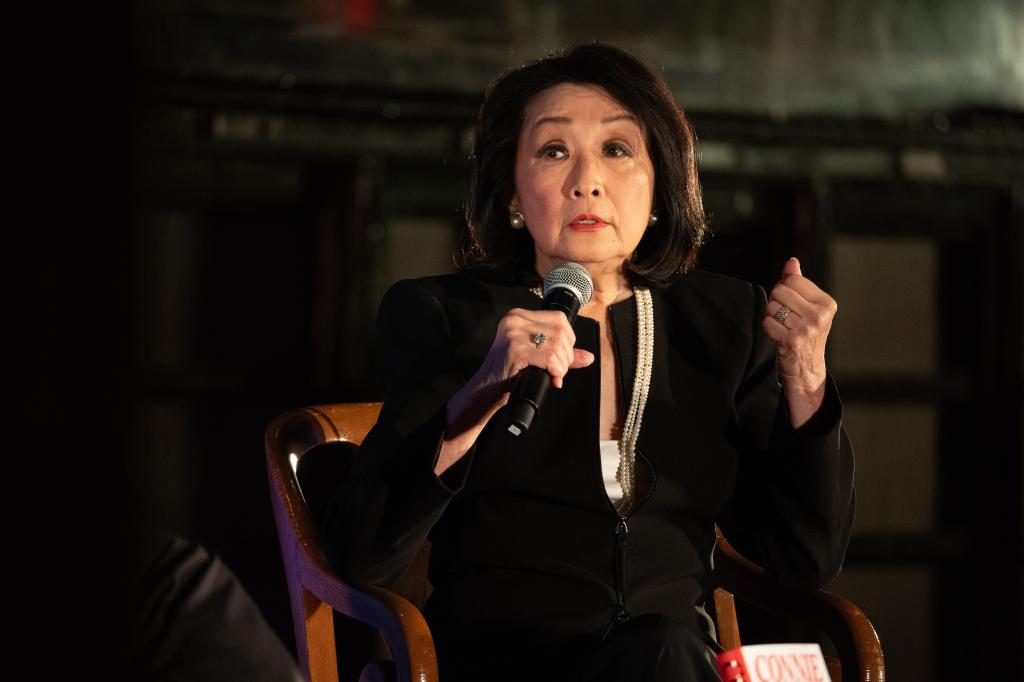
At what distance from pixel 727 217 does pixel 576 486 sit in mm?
1842

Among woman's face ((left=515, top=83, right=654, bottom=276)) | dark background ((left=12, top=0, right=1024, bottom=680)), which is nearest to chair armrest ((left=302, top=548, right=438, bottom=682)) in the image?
woman's face ((left=515, top=83, right=654, bottom=276))

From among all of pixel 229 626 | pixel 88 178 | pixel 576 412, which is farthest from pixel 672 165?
pixel 88 178

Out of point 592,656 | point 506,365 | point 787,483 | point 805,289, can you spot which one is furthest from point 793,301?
point 592,656

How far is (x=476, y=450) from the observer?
60.6 inches

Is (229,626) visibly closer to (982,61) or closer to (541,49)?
(541,49)

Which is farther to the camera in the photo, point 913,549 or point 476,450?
point 913,549

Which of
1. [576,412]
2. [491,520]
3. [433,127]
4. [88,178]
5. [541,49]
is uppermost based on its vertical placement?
[541,49]

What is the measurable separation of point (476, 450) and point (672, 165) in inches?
19.2

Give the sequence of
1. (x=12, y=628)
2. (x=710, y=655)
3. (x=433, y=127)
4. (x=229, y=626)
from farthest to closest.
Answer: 1. (x=433, y=127)
2. (x=229, y=626)
3. (x=710, y=655)
4. (x=12, y=628)

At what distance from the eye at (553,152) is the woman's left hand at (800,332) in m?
0.36

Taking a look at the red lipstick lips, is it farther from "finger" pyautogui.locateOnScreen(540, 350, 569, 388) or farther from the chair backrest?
the chair backrest

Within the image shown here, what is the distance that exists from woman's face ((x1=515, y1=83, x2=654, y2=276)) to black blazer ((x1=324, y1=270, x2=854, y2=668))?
0.12 meters

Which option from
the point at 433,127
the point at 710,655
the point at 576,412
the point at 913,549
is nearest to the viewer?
the point at 710,655

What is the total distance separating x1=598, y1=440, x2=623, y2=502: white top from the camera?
1.54 metres
